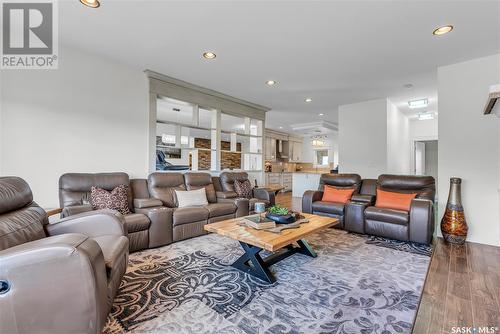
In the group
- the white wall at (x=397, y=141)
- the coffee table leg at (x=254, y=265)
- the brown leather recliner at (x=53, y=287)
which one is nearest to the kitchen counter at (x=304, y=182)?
the white wall at (x=397, y=141)

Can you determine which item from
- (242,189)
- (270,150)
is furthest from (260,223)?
(270,150)

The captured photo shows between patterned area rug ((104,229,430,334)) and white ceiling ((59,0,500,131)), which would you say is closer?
patterned area rug ((104,229,430,334))

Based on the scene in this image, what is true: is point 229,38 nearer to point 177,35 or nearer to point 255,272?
point 177,35

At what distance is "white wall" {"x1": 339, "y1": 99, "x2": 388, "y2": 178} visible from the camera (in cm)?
529

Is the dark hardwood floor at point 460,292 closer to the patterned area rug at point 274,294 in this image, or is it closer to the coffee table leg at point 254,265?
the patterned area rug at point 274,294

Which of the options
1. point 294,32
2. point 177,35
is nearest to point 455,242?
point 294,32

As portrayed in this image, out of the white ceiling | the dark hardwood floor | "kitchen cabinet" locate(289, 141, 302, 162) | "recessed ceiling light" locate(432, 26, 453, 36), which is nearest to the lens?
the dark hardwood floor

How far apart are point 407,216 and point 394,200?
1.28 feet

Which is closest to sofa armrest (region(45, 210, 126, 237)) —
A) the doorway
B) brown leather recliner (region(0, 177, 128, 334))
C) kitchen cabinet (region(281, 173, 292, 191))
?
brown leather recliner (region(0, 177, 128, 334))

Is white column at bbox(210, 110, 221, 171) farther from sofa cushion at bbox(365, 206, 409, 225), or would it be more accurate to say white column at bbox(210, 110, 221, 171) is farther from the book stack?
sofa cushion at bbox(365, 206, 409, 225)

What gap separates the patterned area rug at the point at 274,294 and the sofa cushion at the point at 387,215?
49cm

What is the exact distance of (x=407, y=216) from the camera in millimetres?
3215

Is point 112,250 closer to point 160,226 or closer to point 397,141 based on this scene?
point 160,226

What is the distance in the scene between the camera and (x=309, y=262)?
2.58m
